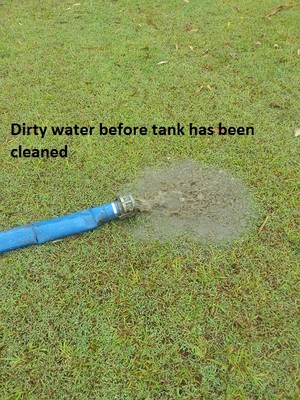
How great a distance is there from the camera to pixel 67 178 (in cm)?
249

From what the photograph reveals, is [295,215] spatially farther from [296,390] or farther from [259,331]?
[296,390]

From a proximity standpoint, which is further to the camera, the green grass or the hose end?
the hose end

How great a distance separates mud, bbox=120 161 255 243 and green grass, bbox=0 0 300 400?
78 mm

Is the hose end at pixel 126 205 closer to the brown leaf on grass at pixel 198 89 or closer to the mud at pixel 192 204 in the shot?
the mud at pixel 192 204

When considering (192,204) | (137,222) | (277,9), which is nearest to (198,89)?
(192,204)

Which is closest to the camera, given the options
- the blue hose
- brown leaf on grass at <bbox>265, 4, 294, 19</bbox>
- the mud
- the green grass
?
the green grass

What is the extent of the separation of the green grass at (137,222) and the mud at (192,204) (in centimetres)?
8

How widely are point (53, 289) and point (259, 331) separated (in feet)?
3.32

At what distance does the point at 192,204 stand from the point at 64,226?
2.44 ft

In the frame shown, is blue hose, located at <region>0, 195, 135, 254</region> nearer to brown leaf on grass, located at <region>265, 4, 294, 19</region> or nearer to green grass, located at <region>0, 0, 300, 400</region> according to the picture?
green grass, located at <region>0, 0, 300, 400</region>

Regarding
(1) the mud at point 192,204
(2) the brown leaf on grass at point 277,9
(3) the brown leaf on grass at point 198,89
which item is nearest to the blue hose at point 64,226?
(1) the mud at point 192,204

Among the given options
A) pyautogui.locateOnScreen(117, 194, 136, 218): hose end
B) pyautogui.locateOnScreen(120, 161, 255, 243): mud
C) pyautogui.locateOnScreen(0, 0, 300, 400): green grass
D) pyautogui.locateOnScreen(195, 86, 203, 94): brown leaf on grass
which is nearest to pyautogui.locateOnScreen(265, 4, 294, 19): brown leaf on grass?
pyautogui.locateOnScreen(0, 0, 300, 400): green grass

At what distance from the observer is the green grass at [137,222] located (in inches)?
68.4

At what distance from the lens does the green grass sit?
1.74 meters
